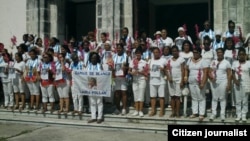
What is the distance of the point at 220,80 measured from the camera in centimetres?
873

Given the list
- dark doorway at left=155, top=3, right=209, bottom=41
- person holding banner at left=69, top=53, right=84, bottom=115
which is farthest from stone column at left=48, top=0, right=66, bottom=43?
dark doorway at left=155, top=3, right=209, bottom=41

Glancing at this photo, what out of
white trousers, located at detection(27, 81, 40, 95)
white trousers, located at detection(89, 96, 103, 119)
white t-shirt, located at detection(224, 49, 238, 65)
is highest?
white t-shirt, located at detection(224, 49, 238, 65)

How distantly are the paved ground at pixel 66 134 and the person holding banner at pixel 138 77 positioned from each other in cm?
93

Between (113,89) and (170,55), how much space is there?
1861 millimetres

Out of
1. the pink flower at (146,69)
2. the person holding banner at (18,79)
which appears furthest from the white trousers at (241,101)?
the person holding banner at (18,79)

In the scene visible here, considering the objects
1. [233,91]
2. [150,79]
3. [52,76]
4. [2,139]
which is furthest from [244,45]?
[2,139]

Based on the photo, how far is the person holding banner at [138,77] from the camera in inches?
375

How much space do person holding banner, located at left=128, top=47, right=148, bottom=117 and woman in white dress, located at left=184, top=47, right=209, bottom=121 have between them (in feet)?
3.73

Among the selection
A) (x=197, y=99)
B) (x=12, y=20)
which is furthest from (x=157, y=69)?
(x=12, y=20)

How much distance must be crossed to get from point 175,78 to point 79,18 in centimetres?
703

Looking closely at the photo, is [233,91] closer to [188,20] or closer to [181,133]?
[181,133]

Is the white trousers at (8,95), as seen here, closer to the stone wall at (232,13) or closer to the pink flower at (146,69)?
the pink flower at (146,69)

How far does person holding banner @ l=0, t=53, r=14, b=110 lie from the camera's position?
36.5 ft

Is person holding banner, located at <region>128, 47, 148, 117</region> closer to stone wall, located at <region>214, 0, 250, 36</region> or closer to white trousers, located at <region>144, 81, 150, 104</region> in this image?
white trousers, located at <region>144, 81, 150, 104</region>
